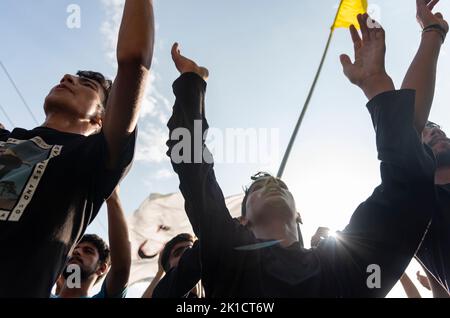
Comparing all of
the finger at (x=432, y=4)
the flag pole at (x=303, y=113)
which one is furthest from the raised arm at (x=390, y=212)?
the flag pole at (x=303, y=113)

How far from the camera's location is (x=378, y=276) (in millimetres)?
1381

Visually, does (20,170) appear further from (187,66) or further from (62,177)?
(187,66)

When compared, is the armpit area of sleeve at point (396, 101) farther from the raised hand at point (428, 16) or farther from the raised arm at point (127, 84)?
the raised arm at point (127, 84)

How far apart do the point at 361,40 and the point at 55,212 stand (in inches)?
57.4

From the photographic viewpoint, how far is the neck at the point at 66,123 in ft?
6.55

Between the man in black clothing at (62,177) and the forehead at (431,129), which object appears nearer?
the man in black clothing at (62,177)

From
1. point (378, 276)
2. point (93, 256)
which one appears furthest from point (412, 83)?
point (93, 256)

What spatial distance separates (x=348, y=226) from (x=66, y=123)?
1.41 m

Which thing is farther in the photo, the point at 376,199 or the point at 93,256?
the point at 93,256

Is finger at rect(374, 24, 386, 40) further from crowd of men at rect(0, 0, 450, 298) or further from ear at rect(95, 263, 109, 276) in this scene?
ear at rect(95, 263, 109, 276)
